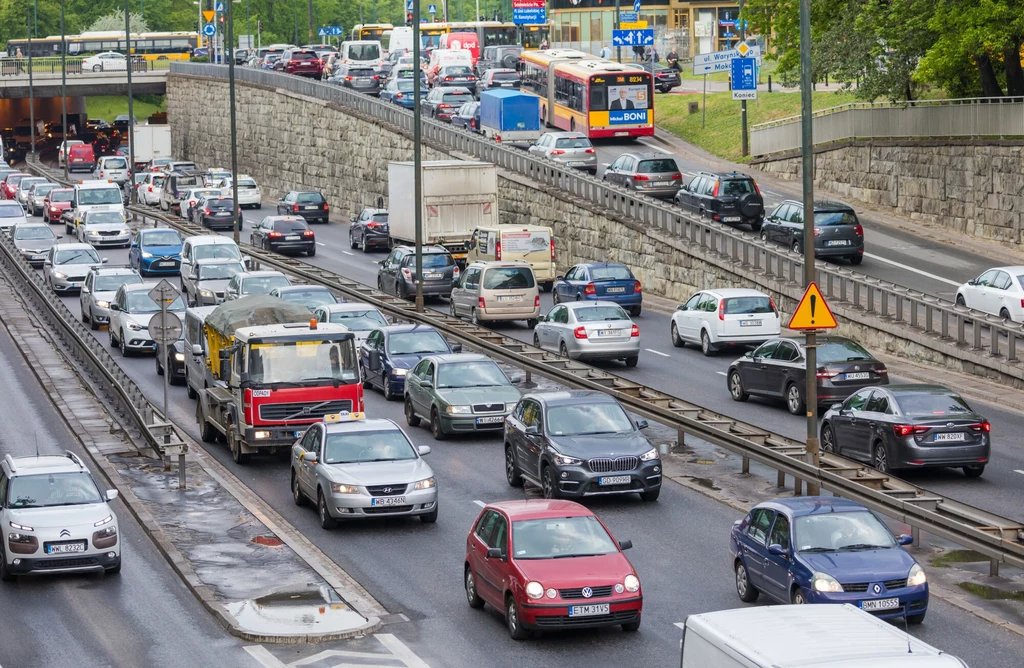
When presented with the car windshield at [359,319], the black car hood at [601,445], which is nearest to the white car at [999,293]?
the car windshield at [359,319]

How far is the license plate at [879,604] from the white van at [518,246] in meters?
29.6

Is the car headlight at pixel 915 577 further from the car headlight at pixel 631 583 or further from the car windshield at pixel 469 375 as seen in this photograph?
the car windshield at pixel 469 375

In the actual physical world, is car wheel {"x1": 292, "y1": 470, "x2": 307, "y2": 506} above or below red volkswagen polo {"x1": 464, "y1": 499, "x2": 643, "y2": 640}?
below

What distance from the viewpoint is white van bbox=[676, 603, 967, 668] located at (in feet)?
30.3

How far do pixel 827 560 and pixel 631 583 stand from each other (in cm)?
205

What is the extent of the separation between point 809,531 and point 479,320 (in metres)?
23.8

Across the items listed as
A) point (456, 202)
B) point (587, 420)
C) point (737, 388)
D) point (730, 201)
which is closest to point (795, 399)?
point (737, 388)

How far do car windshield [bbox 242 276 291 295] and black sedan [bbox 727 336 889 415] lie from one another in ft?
44.4

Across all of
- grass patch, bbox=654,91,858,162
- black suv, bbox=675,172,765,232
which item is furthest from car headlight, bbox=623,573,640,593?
grass patch, bbox=654,91,858,162

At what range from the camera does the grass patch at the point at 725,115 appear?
67.6 metres

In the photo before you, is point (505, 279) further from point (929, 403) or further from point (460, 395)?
point (929, 403)

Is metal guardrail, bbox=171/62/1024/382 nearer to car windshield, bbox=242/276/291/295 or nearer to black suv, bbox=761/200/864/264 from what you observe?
black suv, bbox=761/200/864/264

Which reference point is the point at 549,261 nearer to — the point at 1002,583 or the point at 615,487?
the point at 615,487

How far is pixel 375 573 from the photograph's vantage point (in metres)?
19.3
